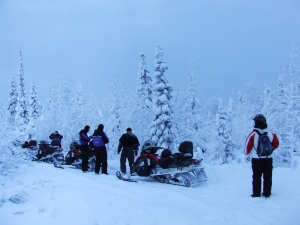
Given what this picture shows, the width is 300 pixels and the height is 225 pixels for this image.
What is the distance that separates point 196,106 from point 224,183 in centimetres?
2066

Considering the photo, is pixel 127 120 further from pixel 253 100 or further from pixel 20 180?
pixel 253 100

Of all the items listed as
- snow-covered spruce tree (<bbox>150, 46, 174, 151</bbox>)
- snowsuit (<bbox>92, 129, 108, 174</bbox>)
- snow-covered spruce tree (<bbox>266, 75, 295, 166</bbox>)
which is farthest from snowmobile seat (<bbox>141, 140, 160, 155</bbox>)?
snow-covered spruce tree (<bbox>150, 46, 174, 151</bbox>)

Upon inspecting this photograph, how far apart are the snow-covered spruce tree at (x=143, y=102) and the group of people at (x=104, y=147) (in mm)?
14409

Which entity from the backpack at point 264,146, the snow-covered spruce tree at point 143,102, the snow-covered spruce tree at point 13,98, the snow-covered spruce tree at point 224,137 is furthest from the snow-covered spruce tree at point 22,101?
the backpack at point 264,146

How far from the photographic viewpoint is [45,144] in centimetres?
1734

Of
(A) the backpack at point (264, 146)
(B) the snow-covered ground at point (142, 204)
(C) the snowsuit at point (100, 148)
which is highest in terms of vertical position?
(A) the backpack at point (264, 146)

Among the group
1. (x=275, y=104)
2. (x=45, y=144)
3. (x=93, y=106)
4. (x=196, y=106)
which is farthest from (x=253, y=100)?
(x=45, y=144)

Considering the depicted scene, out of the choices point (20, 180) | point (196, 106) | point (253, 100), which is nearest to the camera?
point (20, 180)

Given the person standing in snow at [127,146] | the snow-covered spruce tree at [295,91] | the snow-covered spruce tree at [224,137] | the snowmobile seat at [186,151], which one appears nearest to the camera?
the snowmobile seat at [186,151]

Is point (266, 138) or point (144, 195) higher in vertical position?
point (266, 138)

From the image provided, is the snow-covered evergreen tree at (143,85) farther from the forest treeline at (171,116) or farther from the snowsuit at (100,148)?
the snowsuit at (100,148)

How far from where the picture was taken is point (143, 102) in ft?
90.8

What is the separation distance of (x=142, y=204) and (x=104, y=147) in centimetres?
576

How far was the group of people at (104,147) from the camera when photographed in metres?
11.7
